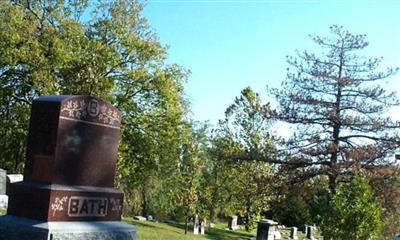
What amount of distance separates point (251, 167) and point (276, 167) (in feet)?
21.2

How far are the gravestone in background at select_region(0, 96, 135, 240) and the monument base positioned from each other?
1 cm

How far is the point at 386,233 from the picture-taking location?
18.3 meters

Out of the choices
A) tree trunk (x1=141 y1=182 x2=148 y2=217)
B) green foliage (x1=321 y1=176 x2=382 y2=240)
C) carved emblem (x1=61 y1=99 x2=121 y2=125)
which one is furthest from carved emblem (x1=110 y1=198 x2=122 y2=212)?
tree trunk (x1=141 y1=182 x2=148 y2=217)

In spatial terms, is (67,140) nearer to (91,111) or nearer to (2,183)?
(91,111)

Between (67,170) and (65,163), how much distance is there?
0.11 m

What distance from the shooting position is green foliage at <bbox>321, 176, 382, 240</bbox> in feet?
43.8

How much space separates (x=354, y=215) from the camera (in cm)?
1345

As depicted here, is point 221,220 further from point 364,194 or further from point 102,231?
point 102,231

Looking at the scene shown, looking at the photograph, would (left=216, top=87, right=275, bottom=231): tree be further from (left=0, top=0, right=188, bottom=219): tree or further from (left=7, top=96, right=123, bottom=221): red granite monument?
(left=7, top=96, right=123, bottom=221): red granite monument

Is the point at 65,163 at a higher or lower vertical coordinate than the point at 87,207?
higher

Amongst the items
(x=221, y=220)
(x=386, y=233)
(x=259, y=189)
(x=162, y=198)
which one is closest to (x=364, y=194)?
(x=386, y=233)

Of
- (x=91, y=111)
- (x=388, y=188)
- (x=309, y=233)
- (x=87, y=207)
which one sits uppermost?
(x=91, y=111)

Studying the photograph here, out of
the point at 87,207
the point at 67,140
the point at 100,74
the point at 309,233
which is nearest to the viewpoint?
the point at 67,140

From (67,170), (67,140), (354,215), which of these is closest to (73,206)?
(67,170)
